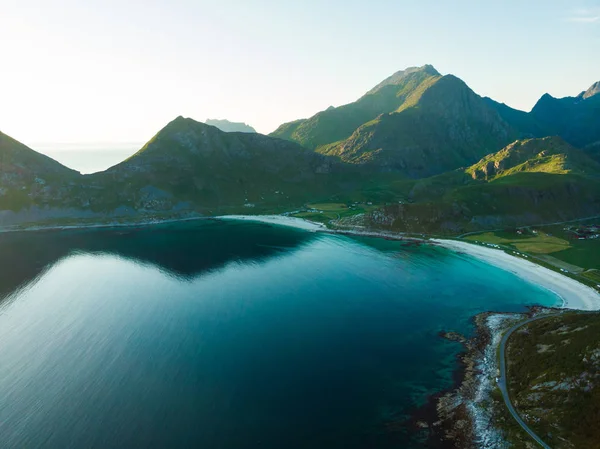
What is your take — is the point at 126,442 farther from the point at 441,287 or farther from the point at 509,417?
the point at 441,287

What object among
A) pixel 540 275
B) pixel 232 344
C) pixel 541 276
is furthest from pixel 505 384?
pixel 540 275

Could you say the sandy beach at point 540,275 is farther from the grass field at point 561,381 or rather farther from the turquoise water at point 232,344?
the grass field at point 561,381

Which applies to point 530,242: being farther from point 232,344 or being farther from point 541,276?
point 232,344

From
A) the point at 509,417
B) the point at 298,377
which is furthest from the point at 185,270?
the point at 509,417

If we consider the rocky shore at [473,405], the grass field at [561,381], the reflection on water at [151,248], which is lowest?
the rocky shore at [473,405]

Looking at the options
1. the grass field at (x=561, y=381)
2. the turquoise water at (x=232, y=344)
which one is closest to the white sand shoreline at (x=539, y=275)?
the turquoise water at (x=232, y=344)

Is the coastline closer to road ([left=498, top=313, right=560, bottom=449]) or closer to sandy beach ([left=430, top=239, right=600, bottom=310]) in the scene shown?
sandy beach ([left=430, top=239, right=600, bottom=310])

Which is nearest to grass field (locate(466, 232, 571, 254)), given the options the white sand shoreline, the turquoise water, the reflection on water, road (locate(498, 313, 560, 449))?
the white sand shoreline
